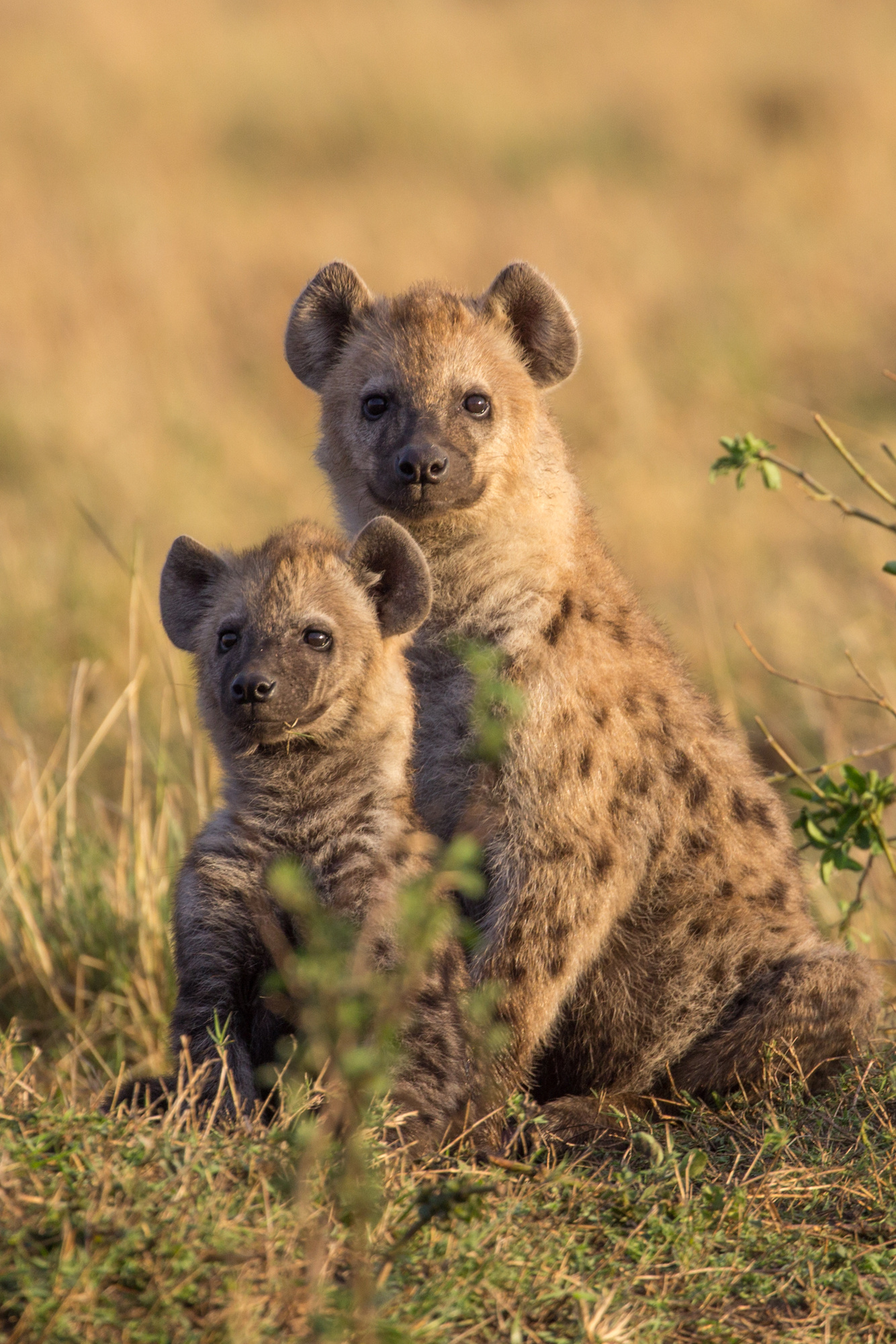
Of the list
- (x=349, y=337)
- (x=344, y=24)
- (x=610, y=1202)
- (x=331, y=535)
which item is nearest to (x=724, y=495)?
(x=349, y=337)

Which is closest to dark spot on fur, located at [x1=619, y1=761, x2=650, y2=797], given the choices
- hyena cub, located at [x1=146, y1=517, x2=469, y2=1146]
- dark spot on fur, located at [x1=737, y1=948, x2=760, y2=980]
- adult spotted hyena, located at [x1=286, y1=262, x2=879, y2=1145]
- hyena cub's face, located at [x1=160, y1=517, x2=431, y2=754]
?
adult spotted hyena, located at [x1=286, y1=262, x2=879, y2=1145]

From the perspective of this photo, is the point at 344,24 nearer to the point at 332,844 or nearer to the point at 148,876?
the point at 148,876

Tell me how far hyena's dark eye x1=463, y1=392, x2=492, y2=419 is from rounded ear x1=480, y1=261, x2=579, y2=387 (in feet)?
1.02

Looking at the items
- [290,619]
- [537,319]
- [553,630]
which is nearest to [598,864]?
[553,630]

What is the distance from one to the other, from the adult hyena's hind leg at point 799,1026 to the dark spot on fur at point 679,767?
605 mm

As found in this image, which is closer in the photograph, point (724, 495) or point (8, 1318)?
point (8, 1318)

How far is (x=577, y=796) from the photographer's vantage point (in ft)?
14.1

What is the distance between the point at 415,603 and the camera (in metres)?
3.94

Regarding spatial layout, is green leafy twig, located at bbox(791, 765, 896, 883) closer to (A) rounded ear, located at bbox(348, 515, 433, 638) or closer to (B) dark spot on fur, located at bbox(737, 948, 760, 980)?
(B) dark spot on fur, located at bbox(737, 948, 760, 980)

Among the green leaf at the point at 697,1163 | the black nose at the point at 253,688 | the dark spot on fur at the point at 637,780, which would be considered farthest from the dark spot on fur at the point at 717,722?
the black nose at the point at 253,688

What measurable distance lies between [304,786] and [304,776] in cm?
3

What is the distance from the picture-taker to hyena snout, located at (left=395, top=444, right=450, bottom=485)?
439 centimetres

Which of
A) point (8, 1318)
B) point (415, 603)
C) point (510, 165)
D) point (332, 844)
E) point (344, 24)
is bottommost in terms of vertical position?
point (8, 1318)

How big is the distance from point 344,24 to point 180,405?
1277 centimetres
